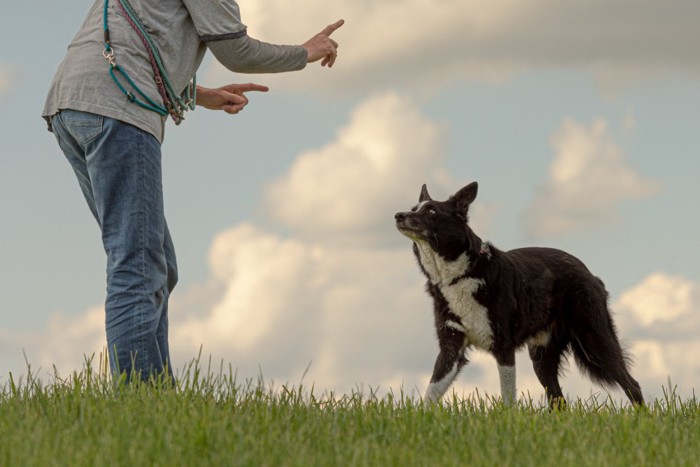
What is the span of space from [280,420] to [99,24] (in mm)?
2735

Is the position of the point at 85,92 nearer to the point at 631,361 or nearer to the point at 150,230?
the point at 150,230

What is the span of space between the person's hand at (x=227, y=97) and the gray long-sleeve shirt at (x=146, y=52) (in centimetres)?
62

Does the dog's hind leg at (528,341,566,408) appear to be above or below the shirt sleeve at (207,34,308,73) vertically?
below

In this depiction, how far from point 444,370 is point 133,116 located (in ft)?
13.0

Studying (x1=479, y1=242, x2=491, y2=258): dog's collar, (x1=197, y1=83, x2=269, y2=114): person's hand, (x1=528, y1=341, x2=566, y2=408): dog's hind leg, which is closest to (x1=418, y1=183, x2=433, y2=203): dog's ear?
(x1=479, y1=242, x2=491, y2=258): dog's collar

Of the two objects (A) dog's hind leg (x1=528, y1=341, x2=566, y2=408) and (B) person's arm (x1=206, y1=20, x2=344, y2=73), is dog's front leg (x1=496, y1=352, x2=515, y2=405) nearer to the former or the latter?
(A) dog's hind leg (x1=528, y1=341, x2=566, y2=408)

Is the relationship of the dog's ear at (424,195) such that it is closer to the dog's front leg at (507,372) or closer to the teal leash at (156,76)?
the dog's front leg at (507,372)

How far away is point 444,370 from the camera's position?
27.5 ft

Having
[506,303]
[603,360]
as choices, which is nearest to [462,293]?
[506,303]

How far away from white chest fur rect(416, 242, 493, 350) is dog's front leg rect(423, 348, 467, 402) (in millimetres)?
189

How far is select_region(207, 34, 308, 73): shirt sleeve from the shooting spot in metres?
5.96

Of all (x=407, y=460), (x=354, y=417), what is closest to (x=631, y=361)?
(x=354, y=417)

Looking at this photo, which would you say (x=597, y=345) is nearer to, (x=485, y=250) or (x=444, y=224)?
(x=485, y=250)

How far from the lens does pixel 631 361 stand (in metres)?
9.55
